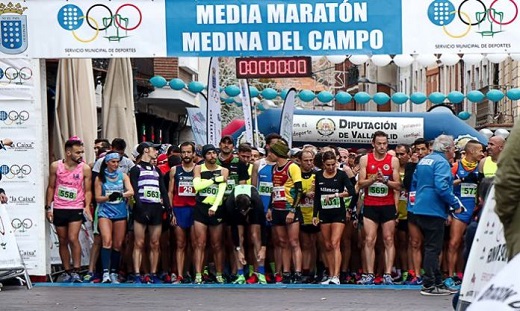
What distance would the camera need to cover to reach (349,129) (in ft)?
113

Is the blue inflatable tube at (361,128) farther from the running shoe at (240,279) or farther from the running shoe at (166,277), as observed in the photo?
the running shoe at (240,279)

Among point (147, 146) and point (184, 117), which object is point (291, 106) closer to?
point (147, 146)

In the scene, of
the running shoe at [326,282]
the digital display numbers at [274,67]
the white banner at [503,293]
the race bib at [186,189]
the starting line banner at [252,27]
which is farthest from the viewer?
the race bib at [186,189]

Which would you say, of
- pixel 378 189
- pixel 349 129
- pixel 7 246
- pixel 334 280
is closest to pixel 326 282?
pixel 334 280

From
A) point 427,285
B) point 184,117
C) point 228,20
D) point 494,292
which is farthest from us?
point 184,117

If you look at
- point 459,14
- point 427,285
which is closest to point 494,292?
point 427,285

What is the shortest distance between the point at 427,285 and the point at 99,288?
4.27m

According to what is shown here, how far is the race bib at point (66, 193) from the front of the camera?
16.1 m

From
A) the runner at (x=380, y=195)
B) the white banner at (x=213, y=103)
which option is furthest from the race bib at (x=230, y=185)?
the white banner at (x=213, y=103)

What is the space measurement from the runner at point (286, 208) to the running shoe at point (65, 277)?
2.88 m

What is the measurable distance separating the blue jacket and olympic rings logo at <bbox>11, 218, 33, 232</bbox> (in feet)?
16.8

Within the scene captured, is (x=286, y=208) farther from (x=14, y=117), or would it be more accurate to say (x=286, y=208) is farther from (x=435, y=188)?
(x=14, y=117)

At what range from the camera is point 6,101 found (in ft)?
51.4

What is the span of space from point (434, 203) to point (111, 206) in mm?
4415
